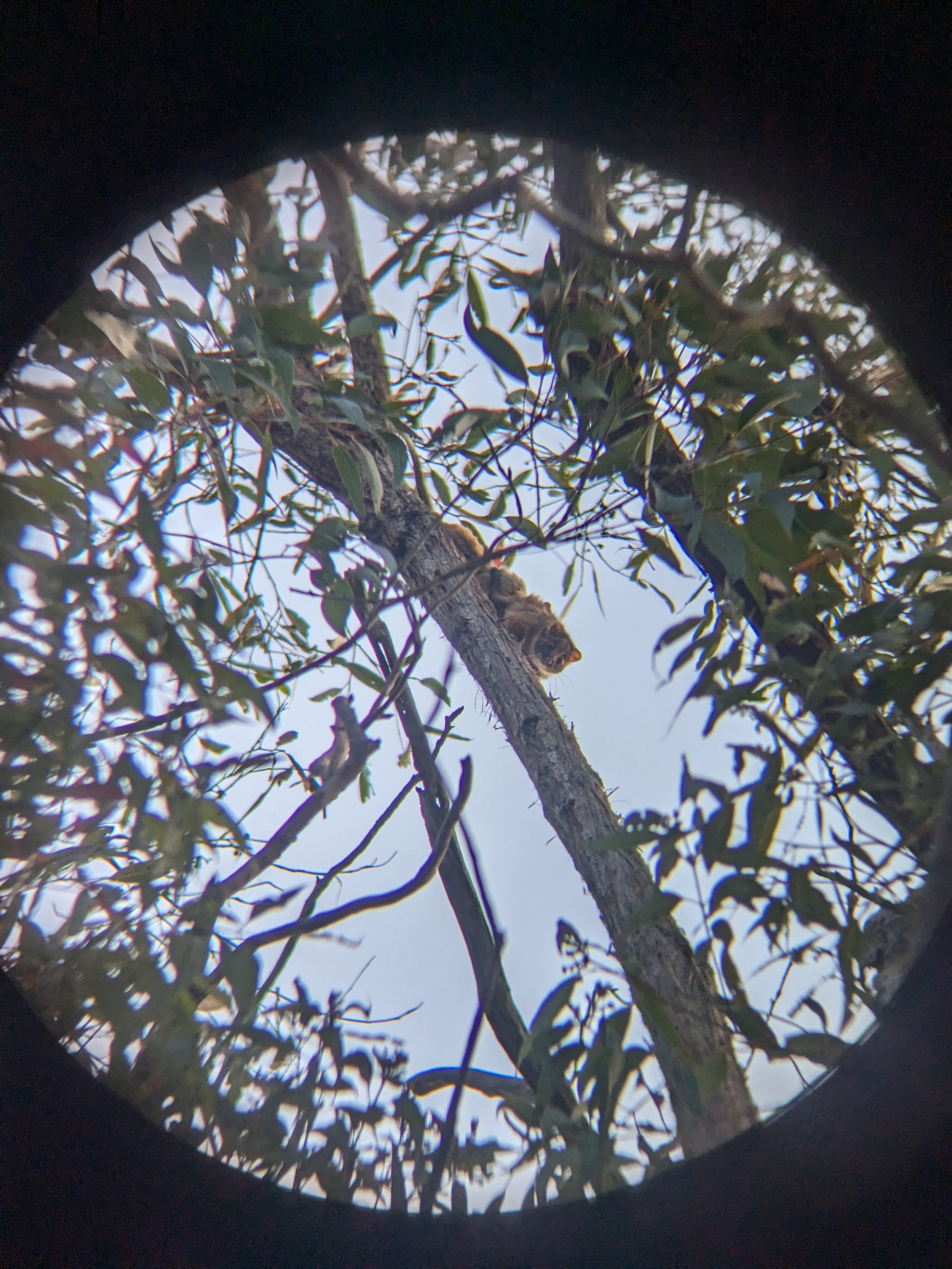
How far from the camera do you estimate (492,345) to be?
2.25ft

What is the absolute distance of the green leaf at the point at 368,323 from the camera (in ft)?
2.42

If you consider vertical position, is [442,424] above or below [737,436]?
above

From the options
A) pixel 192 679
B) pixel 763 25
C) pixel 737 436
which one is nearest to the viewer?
pixel 763 25

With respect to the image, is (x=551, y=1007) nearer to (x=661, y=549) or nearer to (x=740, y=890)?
(x=740, y=890)

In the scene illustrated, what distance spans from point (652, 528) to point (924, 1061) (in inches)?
20.8

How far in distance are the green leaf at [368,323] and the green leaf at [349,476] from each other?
0.12m

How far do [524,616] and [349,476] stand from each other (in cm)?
89

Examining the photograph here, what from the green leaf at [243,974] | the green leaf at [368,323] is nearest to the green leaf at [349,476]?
the green leaf at [368,323]

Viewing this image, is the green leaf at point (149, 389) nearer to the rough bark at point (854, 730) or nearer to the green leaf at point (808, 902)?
the rough bark at point (854, 730)

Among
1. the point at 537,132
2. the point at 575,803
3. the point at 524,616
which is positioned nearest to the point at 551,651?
the point at 524,616

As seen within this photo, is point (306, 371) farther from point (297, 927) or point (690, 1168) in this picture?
point (690, 1168)

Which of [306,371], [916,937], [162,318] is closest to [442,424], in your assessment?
[306,371]

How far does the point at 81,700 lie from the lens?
0.59 meters

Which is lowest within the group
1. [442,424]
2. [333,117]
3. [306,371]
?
[333,117]
